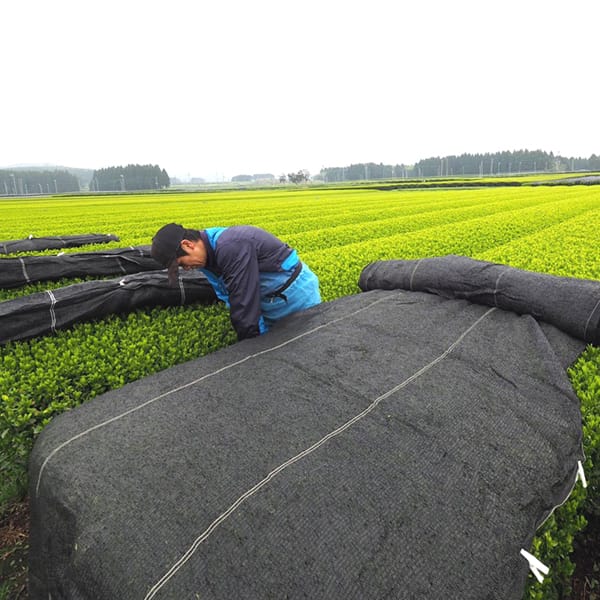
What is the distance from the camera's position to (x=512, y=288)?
3.44 m

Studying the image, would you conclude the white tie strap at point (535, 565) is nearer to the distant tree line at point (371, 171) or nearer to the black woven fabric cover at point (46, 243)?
the black woven fabric cover at point (46, 243)

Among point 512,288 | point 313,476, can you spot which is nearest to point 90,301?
point 313,476

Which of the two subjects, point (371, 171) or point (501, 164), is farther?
point (371, 171)

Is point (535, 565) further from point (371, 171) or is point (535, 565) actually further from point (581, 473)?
point (371, 171)

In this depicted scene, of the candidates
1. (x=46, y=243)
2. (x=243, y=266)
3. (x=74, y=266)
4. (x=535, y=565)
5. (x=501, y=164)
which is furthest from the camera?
(x=501, y=164)

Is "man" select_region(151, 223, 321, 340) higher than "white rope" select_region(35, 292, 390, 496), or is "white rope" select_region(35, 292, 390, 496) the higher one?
"man" select_region(151, 223, 321, 340)

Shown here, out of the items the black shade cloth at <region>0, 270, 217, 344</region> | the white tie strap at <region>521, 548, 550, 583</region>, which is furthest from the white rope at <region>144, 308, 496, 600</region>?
the black shade cloth at <region>0, 270, 217, 344</region>

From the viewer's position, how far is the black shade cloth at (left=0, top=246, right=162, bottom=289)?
576 cm

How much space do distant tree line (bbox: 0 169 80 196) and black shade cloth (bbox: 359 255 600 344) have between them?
139398mm

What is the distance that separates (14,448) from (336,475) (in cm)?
228

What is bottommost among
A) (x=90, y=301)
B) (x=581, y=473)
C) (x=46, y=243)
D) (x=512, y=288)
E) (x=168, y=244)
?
(x=581, y=473)

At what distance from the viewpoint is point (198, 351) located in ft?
13.3

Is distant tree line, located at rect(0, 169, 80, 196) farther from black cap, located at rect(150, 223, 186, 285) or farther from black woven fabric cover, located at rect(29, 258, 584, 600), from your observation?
black woven fabric cover, located at rect(29, 258, 584, 600)

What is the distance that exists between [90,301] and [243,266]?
5.73ft
